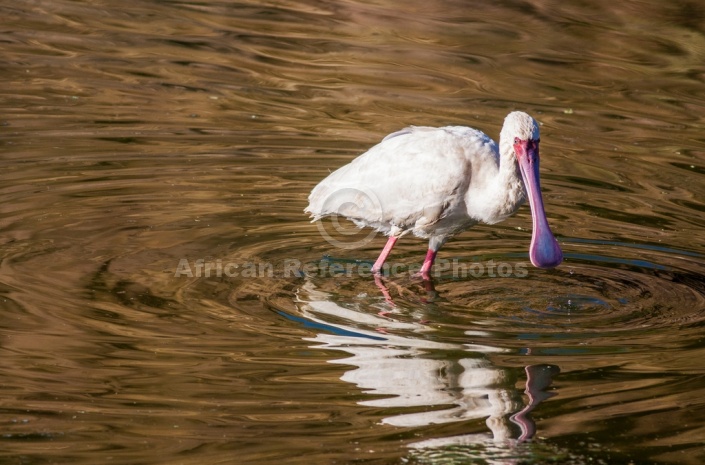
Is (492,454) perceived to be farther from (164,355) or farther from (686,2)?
(686,2)

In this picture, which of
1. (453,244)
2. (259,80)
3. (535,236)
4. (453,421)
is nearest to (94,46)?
(259,80)

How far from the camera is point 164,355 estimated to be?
7152mm

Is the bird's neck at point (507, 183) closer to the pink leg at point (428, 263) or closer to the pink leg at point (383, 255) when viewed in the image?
the pink leg at point (428, 263)

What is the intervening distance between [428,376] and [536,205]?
6.04ft

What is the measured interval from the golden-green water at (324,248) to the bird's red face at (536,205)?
0.30 meters

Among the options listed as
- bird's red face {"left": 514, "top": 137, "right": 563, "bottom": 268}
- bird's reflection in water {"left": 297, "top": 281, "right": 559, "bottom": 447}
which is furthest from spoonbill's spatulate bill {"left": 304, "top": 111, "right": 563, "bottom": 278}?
bird's reflection in water {"left": 297, "top": 281, "right": 559, "bottom": 447}

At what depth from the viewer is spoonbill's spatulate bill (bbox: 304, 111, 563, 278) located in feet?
27.1

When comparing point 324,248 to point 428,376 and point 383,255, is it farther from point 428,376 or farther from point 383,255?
point 428,376

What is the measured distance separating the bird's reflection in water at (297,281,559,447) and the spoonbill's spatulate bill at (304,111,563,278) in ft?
3.58

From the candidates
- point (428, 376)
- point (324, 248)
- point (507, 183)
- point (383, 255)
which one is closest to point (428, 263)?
point (383, 255)

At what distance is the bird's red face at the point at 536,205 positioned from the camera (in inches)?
321

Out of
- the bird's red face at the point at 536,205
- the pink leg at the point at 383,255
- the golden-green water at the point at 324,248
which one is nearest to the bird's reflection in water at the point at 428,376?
the golden-green water at the point at 324,248

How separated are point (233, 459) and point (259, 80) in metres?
9.63

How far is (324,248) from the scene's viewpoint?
956 centimetres
